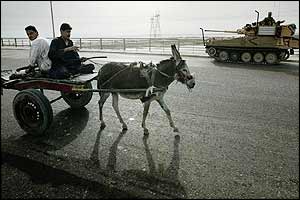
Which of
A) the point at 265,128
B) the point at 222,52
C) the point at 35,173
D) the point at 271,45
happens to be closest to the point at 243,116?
the point at 265,128

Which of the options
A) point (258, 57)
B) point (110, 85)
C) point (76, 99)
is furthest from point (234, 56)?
point (110, 85)

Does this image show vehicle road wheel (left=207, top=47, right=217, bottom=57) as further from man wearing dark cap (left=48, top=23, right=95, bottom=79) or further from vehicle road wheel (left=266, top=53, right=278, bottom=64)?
man wearing dark cap (left=48, top=23, right=95, bottom=79)

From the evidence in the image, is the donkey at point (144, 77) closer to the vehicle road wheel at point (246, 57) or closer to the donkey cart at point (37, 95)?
the donkey cart at point (37, 95)

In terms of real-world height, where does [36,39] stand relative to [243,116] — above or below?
above

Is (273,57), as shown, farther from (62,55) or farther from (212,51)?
(62,55)

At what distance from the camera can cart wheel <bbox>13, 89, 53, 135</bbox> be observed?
455cm

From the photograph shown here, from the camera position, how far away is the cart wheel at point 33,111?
4.55 meters

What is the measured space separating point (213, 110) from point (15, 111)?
4.46m

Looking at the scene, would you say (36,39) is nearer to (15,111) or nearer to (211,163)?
(15,111)

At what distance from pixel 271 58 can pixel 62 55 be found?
12.2 metres

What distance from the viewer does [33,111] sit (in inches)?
189

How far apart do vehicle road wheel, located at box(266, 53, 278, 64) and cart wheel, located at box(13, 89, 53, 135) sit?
12514mm

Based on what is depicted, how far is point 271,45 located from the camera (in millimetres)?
13094

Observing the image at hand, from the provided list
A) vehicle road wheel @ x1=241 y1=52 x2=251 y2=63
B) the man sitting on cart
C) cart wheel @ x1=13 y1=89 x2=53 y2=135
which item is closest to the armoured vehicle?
vehicle road wheel @ x1=241 y1=52 x2=251 y2=63
